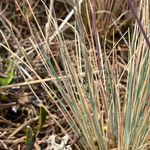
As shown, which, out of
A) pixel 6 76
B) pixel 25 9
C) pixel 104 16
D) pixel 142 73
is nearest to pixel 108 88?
pixel 142 73

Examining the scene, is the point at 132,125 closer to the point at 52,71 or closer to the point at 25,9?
the point at 52,71

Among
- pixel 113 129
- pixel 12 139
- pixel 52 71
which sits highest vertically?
pixel 52 71

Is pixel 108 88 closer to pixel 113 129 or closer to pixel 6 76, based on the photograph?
pixel 113 129

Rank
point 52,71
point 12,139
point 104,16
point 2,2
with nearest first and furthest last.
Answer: point 52,71 → point 12,139 → point 104,16 → point 2,2

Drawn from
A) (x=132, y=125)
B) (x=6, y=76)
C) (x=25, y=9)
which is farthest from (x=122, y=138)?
(x=25, y=9)

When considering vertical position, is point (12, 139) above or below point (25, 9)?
below

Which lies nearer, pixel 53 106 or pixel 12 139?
pixel 12 139

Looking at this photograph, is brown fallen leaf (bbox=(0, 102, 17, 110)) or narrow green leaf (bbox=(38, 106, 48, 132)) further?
brown fallen leaf (bbox=(0, 102, 17, 110))

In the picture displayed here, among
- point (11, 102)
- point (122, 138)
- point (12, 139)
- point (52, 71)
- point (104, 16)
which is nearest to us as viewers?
point (122, 138)

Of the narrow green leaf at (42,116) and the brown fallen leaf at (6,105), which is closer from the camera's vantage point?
the narrow green leaf at (42,116)

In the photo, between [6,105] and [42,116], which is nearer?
[42,116]
